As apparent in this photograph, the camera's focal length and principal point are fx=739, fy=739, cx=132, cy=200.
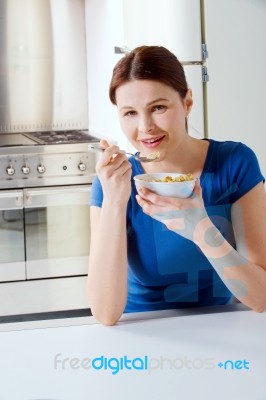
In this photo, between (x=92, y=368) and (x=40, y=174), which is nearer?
(x=92, y=368)

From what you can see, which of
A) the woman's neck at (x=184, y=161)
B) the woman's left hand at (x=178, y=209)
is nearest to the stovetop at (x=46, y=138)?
the woman's neck at (x=184, y=161)

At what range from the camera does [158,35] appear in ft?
7.54

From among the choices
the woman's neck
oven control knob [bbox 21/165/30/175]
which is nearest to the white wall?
oven control knob [bbox 21/165/30/175]

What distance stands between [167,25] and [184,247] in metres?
1.33

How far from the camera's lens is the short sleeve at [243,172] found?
1.07 meters

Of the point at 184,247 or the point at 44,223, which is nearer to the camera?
the point at 184,247

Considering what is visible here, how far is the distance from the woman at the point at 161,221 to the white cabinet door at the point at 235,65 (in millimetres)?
1145

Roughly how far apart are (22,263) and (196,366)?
165 cm

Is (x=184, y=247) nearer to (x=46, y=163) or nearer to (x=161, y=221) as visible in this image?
(x=161, y=221)

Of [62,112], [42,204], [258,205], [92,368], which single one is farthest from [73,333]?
[62,112]

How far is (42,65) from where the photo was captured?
286 cm

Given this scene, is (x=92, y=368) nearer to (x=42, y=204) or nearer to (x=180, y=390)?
(x=180, y=390)

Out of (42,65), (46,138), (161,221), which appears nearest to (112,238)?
(161,221)

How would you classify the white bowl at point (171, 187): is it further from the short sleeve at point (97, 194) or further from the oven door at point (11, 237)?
the oven door at point (11, 237)
